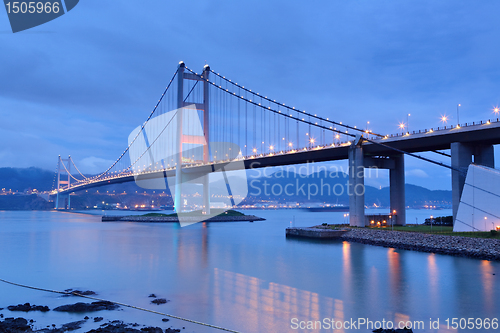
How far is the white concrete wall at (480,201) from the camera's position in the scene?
792 inches

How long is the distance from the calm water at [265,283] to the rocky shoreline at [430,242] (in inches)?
28.9

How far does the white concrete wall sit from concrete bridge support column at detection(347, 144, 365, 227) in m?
8.09

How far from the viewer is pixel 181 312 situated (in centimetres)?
989

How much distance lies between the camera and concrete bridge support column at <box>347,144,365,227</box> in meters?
29.4

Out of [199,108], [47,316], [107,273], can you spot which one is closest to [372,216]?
[107,273]

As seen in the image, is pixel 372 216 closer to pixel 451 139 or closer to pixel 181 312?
pixel 451 139

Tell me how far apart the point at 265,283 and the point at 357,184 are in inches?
695

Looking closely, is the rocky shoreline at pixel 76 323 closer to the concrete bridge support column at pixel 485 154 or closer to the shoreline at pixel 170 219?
the concrete bridge support column at pixel 485 154

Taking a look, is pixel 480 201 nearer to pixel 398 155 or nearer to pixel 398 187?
pixel 398 155

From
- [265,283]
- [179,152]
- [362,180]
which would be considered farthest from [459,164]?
[179,152]

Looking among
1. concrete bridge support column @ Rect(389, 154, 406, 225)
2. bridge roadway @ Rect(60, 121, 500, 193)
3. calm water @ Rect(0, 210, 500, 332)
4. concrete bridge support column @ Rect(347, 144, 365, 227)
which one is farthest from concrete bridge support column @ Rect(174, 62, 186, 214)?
concrete bridge support column @ Rect(389, 154, 406, 225)

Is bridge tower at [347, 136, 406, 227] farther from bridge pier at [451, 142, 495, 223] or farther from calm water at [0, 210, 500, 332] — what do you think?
calm water at [0, 210, 500, 332]

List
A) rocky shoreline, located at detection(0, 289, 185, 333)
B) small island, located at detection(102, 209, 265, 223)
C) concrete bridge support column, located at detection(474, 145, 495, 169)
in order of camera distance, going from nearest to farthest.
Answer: rocky shoreline, located at detection(0, 289, 185, 333)
concrete bridge support column, located at detection(474, 145, 495, 169)
small island, located at detection(102, 209, 265, 223)

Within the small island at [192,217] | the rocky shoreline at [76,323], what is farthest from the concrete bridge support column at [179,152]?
the rocky shoreline at [76,323]
